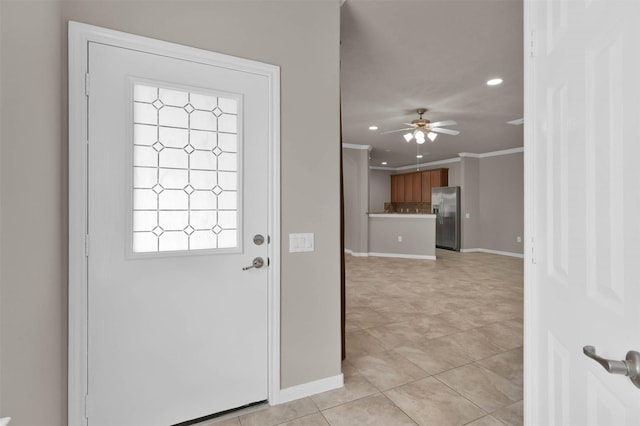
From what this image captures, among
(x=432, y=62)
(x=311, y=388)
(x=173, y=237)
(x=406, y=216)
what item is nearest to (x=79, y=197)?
(x=173, y=237)

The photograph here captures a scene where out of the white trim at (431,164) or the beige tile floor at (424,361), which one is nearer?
the beige tile floor at (424,361)

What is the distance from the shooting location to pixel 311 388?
2.01 m

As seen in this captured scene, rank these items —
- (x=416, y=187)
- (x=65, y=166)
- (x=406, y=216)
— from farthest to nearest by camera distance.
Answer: (x=416, y=187), (x=406, y=216), (x=65, y=166)

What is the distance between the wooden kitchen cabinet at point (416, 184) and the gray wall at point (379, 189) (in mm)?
182

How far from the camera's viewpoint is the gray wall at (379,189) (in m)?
10.9

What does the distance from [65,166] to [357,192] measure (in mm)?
6489

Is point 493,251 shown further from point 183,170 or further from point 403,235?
point 183,170

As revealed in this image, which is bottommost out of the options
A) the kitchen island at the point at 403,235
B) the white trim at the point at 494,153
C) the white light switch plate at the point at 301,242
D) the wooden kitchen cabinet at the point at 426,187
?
the kitchen island at the point at 403,235

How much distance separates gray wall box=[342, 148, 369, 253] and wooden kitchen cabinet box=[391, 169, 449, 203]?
9.49 ft
